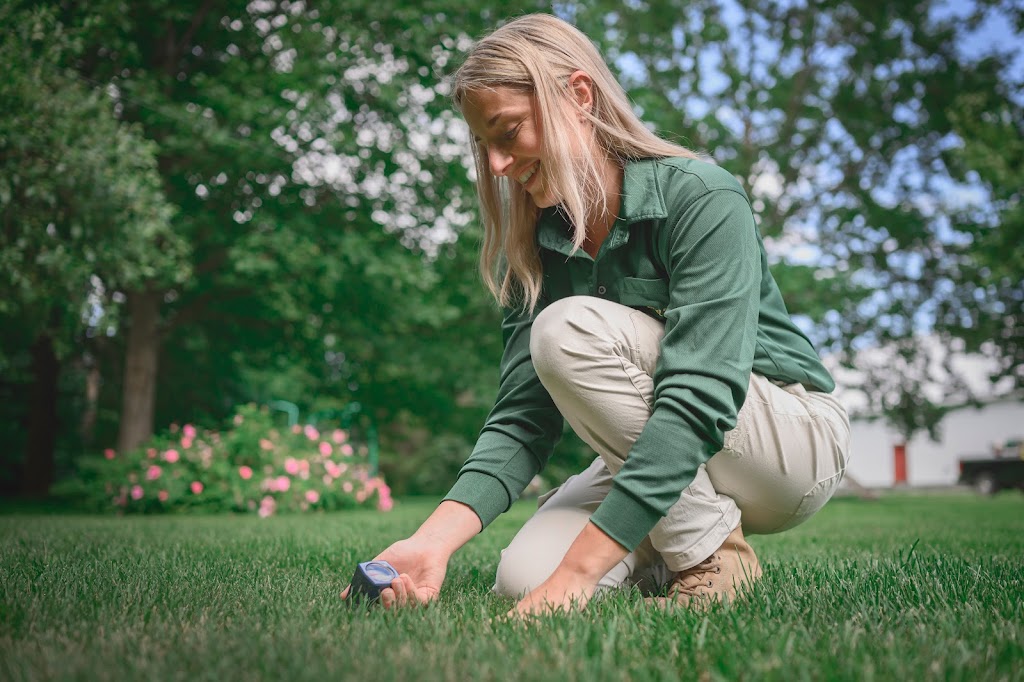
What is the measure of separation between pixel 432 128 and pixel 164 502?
18.6ft

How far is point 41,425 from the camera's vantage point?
1309 centimetres

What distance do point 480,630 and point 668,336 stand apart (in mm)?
746

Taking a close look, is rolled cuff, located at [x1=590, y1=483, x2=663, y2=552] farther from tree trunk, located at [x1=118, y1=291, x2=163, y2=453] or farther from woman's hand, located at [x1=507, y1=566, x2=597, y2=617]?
tree trunk, located at [x1=118, y1=291, x2=163, y2=453]

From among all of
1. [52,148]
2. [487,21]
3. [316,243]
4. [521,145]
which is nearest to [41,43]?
[52,148]

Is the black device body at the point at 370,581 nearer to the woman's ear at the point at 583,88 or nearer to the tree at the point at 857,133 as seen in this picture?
the woman's ear at the point at 583,88

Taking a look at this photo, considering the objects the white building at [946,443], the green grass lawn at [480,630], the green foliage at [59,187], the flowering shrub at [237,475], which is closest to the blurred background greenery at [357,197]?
the green foliage at [59,187]

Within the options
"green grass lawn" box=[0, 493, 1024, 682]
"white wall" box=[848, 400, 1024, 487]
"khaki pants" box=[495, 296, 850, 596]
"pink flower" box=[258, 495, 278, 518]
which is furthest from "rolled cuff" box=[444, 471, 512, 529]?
"white wall" box=[848, 400, 1024, 487]

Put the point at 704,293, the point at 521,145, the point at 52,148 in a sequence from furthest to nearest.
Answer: the point at 52,148 < the point at 521,145 < the point at 704,293

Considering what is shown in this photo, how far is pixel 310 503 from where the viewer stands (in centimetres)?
830

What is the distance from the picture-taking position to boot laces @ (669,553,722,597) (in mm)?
2014

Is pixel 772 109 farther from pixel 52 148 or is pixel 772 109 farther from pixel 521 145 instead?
pixel 521 145

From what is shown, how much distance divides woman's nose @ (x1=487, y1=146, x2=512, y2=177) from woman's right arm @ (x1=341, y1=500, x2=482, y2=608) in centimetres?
86

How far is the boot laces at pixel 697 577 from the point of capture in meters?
2.01

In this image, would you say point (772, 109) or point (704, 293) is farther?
point (772, 109)
